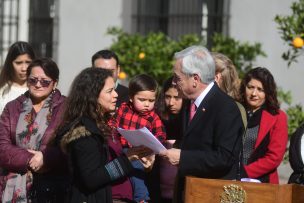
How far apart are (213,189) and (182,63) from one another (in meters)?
0.86

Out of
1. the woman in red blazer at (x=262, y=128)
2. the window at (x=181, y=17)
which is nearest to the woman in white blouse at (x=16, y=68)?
the woman in red blazer at (x=262, y=128)

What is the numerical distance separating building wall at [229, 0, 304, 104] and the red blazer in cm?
340

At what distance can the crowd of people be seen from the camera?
18.9 feet

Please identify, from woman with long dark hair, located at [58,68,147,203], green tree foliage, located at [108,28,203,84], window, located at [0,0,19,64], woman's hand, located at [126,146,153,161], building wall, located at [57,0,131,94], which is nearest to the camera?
woman with long dark hair, located at [58,68,147,203]

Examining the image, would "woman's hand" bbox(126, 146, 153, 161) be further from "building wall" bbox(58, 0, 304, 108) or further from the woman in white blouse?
"building wall" bbox(58, 0, 304, 108)

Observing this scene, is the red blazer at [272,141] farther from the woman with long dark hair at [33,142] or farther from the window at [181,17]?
the window at [181,17]

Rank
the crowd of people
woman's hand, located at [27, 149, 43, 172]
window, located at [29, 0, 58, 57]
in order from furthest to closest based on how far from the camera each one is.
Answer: window, located at [29, 0, 58, 57] < woman's hand, located at [27, 149, 43, 172] < the crowd of people

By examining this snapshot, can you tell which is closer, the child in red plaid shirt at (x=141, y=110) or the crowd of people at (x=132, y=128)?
the crowd of people at (x=132, y=128)

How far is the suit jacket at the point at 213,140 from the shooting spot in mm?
5633

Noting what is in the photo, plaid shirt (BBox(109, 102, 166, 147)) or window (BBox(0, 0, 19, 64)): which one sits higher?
window (BBox(0, 0, 19, 64))

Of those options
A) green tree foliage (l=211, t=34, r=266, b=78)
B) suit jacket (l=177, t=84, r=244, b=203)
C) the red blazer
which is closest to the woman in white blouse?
the red blazer

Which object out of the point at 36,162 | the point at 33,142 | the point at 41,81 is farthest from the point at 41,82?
the point at 36,162

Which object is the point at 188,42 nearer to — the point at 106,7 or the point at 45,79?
the point at 106,7

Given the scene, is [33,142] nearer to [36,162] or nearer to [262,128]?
[36,162]
